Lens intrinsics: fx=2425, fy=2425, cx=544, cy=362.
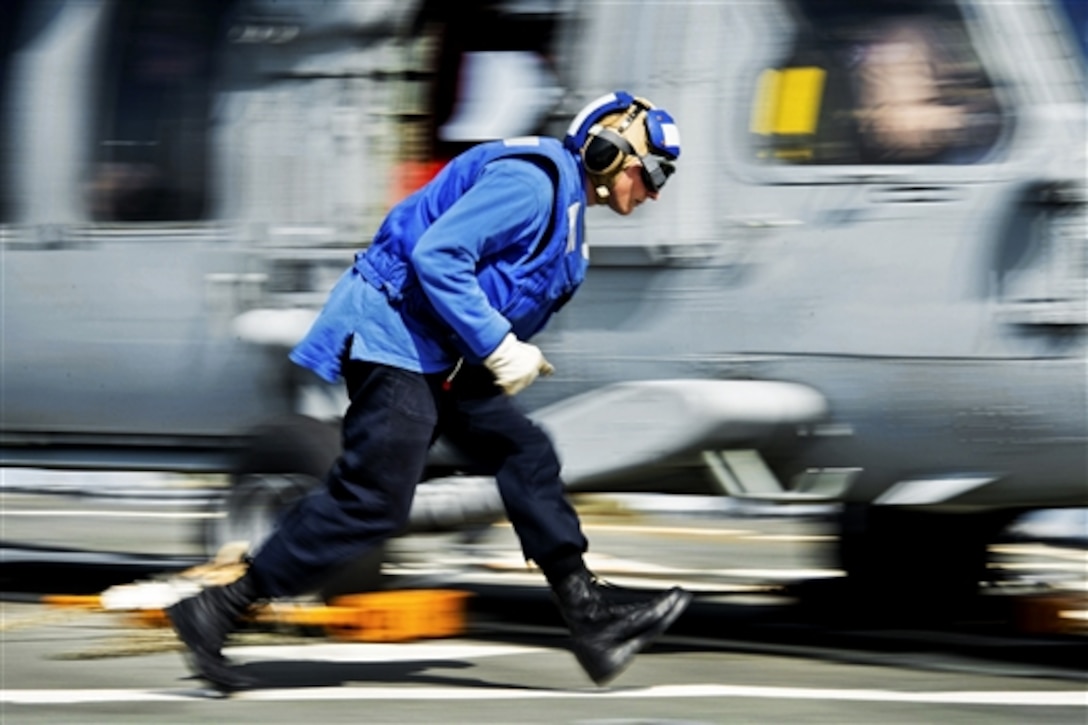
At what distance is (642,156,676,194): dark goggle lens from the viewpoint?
6234 mm

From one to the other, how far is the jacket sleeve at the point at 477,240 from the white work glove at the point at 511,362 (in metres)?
0.02

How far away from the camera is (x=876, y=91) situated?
23.4 ft

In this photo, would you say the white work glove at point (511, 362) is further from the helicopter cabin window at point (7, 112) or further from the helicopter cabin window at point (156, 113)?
the helicopter cabin window at point (7, 112)

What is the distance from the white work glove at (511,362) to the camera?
5.88 meters

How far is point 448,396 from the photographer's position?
621 centimetres

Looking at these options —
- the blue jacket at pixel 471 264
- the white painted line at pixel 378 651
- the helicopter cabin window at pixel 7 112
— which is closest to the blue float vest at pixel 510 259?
the blue jacket at pixel 471 264

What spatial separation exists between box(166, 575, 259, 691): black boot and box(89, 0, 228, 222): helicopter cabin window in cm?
245

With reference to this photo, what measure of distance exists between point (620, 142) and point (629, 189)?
13 cm

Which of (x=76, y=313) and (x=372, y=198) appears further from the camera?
(x=76, y=313)

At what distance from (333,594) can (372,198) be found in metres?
1.33

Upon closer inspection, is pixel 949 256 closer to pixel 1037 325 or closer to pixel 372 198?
pixel 1037 325

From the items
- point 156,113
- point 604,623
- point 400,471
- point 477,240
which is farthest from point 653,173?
point 156,113

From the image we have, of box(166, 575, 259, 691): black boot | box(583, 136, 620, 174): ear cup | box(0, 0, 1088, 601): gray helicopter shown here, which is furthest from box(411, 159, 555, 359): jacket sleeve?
box(0, 0, 1088, 601): gray helicopter

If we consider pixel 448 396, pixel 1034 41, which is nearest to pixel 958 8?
pixel 1034 41
